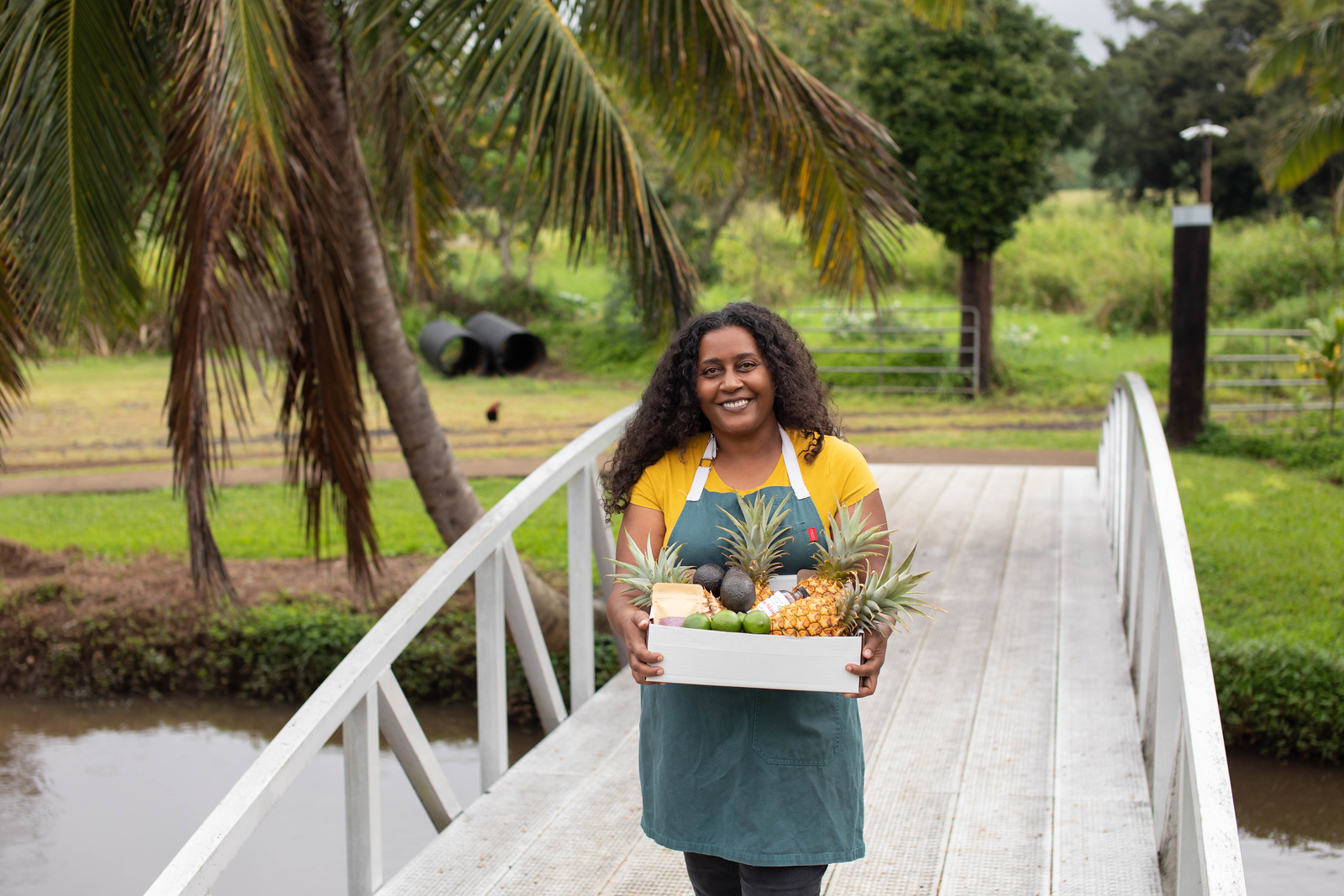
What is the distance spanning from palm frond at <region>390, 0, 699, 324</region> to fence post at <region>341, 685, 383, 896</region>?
2683 mm

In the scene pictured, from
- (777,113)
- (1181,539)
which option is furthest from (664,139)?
(1181,539)

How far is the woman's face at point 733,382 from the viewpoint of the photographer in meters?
2.40

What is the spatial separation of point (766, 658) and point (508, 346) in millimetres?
19000

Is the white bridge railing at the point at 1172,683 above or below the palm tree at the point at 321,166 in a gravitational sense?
below

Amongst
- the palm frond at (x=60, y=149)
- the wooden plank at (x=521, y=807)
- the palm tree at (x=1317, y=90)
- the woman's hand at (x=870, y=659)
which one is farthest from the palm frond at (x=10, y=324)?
the palm tree at (x=1317, y=90)

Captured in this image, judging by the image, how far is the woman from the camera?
2330 millimetres

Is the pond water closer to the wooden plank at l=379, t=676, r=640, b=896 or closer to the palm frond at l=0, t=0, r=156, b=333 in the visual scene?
the wooden plank at l=379, t=676, r=640, b=896

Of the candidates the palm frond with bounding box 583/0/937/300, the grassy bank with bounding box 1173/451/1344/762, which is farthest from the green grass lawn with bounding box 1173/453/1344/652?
the palm frond with bounding box 583/0/937/300

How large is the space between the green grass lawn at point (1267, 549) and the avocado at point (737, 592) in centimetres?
494

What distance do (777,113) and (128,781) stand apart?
203 inches

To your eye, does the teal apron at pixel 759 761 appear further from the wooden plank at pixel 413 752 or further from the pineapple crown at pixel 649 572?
the wooden plank at pixel 413 752

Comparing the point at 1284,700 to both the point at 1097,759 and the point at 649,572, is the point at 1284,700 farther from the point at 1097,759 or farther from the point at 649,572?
the point at 649,572

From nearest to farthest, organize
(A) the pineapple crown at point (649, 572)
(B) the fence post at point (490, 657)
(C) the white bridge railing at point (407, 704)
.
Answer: (A) the pineapple crown at point (649, 572)
(C) the white bridge railing at point (407, 704)
(B) the fence post at point (490, 657)

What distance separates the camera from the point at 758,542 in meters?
2.24
